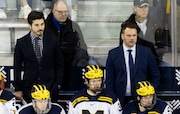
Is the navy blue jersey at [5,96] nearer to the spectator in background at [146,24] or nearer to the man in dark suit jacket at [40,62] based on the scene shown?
the man in dark suit jacket at [40,62]

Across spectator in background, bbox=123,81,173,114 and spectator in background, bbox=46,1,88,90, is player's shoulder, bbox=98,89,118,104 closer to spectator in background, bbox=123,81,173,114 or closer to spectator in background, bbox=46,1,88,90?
spectator in background, bbox=123,81,173,114

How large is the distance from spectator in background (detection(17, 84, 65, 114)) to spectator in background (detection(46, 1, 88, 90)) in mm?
922

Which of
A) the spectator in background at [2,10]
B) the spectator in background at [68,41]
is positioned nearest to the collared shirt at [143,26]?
the spectator in background at [68,41]

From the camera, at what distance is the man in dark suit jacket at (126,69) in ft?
20.8

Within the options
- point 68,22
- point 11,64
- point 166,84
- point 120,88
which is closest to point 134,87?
point 120,88

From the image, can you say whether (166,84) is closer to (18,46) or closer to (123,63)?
(123,63)

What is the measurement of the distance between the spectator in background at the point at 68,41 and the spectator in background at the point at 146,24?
0.64 metres

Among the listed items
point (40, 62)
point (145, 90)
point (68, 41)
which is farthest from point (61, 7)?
point (145, 90)

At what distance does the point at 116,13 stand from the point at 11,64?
4.63 feet

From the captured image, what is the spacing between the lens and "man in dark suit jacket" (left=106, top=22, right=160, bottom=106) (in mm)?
6348

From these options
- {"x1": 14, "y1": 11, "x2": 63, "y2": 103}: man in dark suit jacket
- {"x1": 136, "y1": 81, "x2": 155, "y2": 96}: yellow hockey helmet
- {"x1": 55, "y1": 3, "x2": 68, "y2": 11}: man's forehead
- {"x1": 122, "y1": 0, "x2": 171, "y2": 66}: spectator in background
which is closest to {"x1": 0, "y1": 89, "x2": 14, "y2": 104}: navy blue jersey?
{"x1": 14, "y1": 11, "x2": 63, "y2": 103}: man in dark suit jacket

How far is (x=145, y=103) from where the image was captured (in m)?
5.91

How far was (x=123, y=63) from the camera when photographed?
6.37 meters

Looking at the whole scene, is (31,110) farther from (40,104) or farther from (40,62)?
(40,62)
